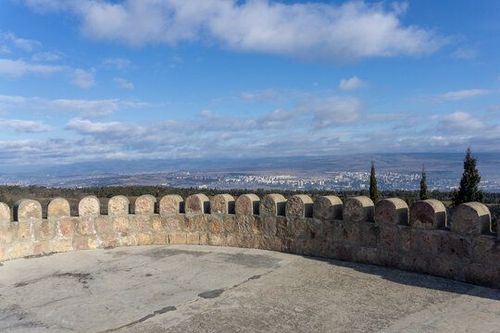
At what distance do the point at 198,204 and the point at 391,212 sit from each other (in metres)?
3.08

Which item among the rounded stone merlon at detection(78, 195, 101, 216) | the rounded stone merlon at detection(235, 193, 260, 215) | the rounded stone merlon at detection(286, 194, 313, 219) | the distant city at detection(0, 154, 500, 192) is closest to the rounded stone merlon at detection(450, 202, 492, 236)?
the rounded stone merlon at detection(286, 194, 313, 219)

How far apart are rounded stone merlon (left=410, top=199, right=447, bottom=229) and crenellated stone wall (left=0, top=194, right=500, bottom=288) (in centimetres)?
1

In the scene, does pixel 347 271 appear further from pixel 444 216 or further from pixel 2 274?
pixel 2 274

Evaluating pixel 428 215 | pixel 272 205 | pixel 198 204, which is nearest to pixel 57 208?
pixel 198 204

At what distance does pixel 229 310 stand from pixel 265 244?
2.59 m

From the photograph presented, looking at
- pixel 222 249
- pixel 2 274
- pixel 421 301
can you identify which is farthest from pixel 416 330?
pixel 2 274

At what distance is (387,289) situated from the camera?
488cm

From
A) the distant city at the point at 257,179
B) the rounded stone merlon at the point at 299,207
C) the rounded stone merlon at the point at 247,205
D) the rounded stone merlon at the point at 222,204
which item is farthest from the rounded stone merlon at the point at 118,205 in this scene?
the distant city at the point at 257,179

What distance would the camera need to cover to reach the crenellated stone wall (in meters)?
5.09

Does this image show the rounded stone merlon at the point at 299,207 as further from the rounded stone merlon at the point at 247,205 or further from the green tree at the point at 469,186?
the green tree at the point at 469,186

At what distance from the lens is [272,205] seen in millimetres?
6832

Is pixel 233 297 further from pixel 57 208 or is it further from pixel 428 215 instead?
pixel 57 208

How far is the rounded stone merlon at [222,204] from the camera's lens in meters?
7.18

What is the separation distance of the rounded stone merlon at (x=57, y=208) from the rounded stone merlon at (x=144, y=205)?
1.07m
